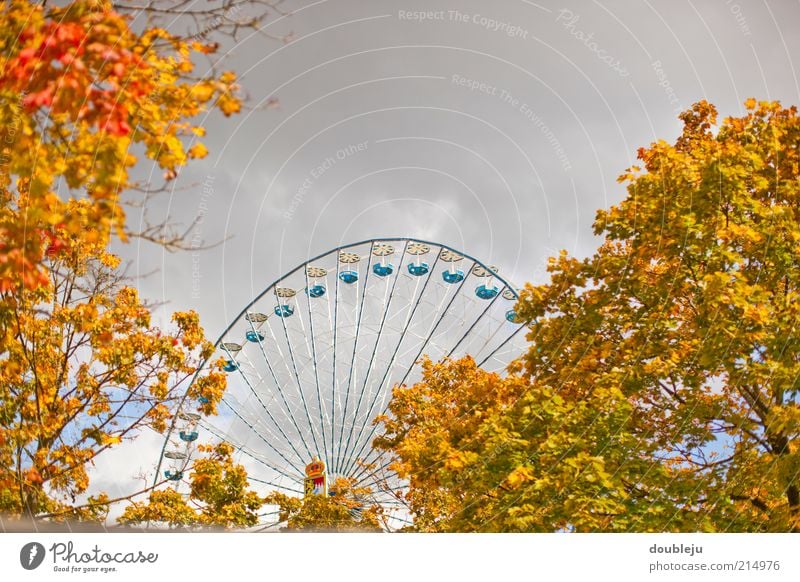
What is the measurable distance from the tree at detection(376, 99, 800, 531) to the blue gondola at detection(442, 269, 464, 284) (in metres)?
16.6

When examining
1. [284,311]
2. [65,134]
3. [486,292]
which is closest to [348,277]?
[284,311]

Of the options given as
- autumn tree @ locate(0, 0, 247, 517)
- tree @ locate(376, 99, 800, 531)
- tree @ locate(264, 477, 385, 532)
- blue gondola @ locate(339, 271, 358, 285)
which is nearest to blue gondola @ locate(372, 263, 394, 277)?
blue gondola @ locate(339, 271, 358, 285)

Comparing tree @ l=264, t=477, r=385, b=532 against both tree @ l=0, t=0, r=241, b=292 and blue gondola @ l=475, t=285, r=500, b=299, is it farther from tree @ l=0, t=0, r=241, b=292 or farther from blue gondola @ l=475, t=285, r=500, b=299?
tree @ l=0, t=0, r=241, b=292

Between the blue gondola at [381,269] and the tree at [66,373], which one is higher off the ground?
the blue gondola at [381,269]

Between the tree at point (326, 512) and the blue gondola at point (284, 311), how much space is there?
7.89m

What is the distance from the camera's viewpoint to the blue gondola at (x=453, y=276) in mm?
30297

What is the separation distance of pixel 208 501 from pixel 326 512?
33.4ft

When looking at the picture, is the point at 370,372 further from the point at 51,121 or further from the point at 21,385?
the point at 51,121

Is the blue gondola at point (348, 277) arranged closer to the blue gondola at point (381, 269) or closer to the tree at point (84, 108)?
the blue gondola at point (381, 269)

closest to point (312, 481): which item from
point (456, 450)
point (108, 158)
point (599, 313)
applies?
point (456, 450)

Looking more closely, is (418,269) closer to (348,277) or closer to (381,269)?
(381,269)

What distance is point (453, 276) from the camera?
30.6 meters

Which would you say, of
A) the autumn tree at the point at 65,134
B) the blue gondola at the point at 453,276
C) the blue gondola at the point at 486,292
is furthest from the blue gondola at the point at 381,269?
the autumn tree at the point at 65,134
